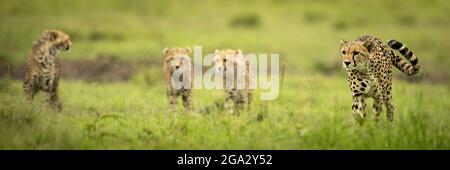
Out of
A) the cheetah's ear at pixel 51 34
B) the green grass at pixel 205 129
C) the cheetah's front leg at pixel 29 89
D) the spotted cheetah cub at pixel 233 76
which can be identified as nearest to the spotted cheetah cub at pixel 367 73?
the green grass at pixel 205 129

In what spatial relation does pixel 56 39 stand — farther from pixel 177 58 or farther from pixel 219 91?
pixel 219 91

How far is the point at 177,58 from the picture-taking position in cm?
1262

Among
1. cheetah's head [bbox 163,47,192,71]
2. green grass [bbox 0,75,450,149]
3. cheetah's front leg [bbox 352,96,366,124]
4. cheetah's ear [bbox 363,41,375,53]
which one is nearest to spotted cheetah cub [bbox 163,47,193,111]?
cheetah's head [bbox 163,47,192,71]

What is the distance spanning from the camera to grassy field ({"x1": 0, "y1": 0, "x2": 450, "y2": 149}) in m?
9.56

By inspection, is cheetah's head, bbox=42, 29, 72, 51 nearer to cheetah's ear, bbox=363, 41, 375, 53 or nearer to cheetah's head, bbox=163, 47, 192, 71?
cheetah's head, bbox=163, 47, 192, 71

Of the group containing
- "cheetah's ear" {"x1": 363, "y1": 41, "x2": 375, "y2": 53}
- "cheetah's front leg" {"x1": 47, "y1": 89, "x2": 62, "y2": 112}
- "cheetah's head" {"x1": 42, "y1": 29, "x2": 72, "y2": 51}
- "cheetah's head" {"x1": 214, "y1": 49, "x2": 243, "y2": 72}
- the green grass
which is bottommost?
the green grass

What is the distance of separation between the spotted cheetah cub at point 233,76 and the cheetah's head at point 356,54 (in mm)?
2181

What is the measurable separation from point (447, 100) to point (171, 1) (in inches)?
518

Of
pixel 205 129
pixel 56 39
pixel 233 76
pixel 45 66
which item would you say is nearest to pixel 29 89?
pixel 45 66

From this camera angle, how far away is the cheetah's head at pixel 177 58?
12547 mm

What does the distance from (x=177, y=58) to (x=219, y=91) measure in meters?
1.78

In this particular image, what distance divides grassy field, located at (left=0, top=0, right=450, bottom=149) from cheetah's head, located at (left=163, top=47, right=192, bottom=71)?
2.07 ft

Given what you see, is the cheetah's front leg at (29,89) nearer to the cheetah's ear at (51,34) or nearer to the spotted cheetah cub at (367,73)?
the cheetah's ear at (51,34)
